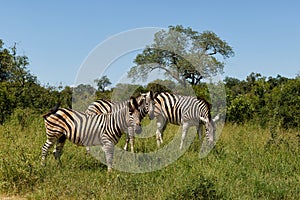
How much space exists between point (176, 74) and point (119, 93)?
2.90m

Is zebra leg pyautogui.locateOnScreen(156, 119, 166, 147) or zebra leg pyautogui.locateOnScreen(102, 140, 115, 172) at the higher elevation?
zebra leg pyautogui.locateOnScreen(156, 119, 166, 147)

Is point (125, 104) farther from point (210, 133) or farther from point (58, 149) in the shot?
point (210, 133)

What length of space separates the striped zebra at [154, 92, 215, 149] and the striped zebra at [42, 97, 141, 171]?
7.18 feet

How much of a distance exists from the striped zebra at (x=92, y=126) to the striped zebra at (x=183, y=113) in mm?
2188

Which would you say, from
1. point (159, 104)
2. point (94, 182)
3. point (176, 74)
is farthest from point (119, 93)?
point (94, 182)

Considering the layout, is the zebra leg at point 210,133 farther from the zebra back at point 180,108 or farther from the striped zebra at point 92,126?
the striped zebra at point 92,126

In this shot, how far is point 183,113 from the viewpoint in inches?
362

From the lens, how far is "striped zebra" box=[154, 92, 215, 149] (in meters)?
8.68

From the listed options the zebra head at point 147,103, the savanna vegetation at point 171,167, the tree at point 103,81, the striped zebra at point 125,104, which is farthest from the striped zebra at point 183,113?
the tree at point 103,81

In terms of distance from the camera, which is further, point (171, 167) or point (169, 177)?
point (171, 167)

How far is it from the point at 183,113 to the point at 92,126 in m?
3.47

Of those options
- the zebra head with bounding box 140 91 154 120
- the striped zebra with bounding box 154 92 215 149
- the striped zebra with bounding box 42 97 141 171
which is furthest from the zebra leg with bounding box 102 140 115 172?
the striped zebra with bounding box 154 92 215 149

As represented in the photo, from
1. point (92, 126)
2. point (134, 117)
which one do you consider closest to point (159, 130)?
point (134, 117)

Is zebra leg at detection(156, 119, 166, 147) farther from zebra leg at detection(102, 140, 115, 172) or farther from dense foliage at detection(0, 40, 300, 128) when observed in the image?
zebra leg at detection(102, 140, 115, 172)
